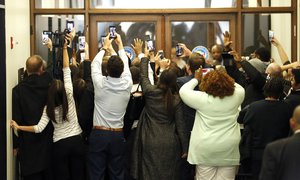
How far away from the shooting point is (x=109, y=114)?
5.86 meters

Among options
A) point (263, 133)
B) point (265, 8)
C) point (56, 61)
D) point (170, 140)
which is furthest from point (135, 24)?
point (263, 133)

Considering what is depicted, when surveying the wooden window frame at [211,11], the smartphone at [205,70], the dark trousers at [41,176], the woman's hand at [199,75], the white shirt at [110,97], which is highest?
the wooden window frame at [211,11]

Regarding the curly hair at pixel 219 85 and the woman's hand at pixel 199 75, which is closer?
the curly hair at pixel 219 85

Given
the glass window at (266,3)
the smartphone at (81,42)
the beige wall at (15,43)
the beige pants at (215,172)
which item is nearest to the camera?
the beige pants at (215,172)

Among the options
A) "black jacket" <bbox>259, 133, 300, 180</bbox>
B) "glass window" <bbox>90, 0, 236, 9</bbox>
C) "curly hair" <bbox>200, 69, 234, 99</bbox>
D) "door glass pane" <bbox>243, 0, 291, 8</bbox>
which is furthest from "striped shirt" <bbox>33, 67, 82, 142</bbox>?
"door glass pane" <bbox>243, 0, 291, 8</bbox>

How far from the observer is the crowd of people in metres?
5.48

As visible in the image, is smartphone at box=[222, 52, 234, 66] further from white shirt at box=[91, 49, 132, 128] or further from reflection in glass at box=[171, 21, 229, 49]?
reflection in glass at box=[171, 21, 229, 49]

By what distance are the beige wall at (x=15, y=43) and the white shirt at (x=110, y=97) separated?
89 cm

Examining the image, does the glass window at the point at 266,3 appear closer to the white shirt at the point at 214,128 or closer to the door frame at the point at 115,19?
the door frame at the point at 115,19

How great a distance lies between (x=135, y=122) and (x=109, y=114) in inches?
14.5

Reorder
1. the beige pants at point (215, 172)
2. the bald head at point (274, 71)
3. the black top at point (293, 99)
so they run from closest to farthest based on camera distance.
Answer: the black top at point (293, 99)
the beige pants at point (215, 172)
the bald head at point (274, 71)

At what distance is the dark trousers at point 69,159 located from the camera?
5.77 metres

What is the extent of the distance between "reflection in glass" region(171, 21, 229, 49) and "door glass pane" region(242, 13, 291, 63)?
1.03ft

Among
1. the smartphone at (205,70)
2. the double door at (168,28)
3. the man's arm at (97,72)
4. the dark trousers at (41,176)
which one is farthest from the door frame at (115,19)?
the smartphone at (205,70)
